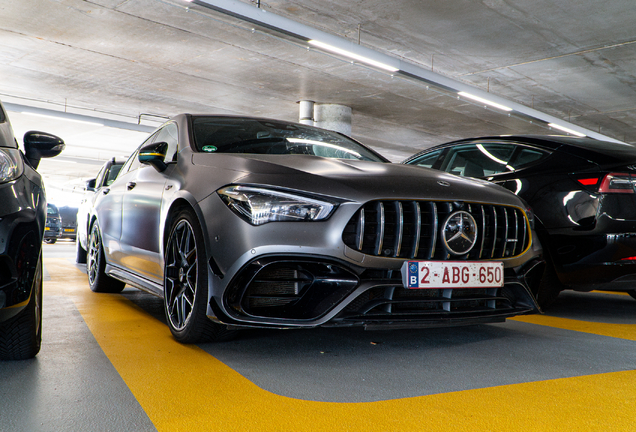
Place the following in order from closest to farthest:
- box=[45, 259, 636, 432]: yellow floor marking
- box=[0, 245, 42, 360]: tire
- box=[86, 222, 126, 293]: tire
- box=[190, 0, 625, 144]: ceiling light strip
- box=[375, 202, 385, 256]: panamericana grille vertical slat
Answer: box=[45, 259, 636, 432]: yellow floor marking < box=[0, 245, 42, 360]: tire < box=[375, 202, 385, 256]: panamericana grille vertical slat < box=[86, 222, 126, 293]: tire < box=[190, 0, 625, 144]: ceiling light strip

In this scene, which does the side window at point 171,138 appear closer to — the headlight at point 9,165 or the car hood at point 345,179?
the car hood at point 345,179

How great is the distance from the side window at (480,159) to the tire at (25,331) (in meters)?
3.38

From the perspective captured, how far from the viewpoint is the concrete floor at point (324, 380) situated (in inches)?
71.2

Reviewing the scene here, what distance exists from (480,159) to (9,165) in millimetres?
3664

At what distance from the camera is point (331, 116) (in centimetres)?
1551

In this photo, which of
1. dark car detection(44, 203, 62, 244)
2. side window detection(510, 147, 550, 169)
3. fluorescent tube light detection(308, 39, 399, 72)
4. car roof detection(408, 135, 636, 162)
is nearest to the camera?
A: car roof detection(408, 135, 636, 162)

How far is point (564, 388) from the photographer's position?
220cm

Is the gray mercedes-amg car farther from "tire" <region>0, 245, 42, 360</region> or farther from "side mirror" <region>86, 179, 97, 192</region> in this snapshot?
"side mirror" <region>86, 179, 97, 192</region>

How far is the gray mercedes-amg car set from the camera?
244 cm

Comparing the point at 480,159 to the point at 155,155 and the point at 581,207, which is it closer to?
the point at 581,207

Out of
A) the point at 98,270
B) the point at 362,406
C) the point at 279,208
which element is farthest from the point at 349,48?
the point at 362,406

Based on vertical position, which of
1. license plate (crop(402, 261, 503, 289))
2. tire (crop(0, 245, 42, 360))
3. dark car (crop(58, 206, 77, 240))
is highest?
license plate (crop(402, 261, 503, 289))

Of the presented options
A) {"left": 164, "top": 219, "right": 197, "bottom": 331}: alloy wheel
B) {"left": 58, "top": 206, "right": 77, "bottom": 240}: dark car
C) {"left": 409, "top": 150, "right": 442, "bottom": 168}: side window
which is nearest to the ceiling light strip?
{"left": 409, "top": 150, "right": 442, "bottom": 168}: side window

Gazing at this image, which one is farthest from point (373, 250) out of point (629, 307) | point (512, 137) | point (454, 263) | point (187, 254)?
point (629, 307)
